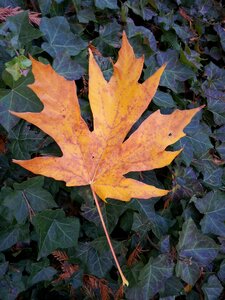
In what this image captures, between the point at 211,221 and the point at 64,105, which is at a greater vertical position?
the point at 64,105

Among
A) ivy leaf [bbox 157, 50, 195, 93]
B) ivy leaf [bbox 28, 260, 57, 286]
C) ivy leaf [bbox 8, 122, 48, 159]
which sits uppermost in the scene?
ivy leaf [bbox 157, 50, 195, 93]

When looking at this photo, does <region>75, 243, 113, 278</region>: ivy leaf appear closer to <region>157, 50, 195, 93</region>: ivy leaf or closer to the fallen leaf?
the fallen leaf

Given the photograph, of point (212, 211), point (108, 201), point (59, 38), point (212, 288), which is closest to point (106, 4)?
point (59, 38)

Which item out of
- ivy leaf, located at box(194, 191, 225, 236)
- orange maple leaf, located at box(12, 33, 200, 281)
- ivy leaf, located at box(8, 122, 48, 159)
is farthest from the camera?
ivy leaf, located at box(194, 191, 225, 236)

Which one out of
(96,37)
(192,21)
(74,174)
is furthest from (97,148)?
(192,21)

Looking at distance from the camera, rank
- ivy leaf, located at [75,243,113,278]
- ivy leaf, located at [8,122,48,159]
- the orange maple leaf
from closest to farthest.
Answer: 1. the orange maple leaf
2. ivy leaf, located at [8,122,48,159]
3. ivy leaf, located at [75,243,113,278]

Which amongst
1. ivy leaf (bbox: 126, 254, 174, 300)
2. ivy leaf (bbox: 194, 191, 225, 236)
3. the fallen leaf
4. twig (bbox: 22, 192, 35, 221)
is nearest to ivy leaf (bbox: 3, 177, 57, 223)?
twig (bbox: 22, 192, 35, 221)

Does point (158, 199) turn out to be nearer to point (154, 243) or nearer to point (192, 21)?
point (154, 243)
